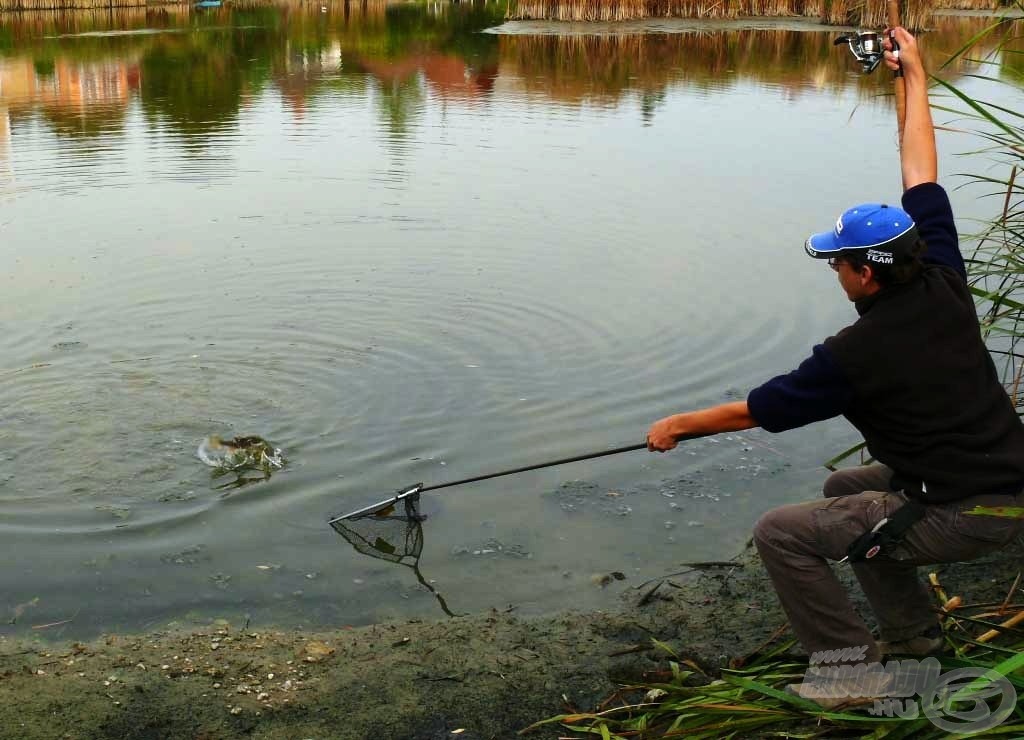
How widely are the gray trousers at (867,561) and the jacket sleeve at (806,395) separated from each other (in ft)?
1.28

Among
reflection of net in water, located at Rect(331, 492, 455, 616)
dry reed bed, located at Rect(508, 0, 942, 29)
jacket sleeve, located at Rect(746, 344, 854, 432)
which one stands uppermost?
dry reed bed, located at Rect(508, 0, 942, 29)

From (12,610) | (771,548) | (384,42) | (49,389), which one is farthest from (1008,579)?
(384,42)

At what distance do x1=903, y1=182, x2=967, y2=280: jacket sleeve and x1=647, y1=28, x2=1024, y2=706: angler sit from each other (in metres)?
0.02

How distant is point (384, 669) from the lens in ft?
14.9

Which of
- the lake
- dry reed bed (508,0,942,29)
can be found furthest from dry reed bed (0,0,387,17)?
the lake

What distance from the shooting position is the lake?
5797mm

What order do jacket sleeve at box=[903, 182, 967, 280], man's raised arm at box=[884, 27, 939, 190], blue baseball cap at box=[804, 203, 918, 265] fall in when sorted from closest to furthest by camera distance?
blue baseball cap at box=[804, 203, 918, 265], jacket sleeve at box=[903, 182, 967, 280], man's raised arm at box=[884, 27, 939, 190]

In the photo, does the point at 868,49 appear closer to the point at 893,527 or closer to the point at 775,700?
the point at 893,527

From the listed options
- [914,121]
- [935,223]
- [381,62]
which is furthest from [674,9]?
[935,223]

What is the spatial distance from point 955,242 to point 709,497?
2651 millimetres

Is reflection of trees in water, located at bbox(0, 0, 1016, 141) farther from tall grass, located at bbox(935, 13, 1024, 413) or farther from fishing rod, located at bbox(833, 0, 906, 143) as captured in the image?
fishing rod, located at bbox(833, 0, 906, 143)

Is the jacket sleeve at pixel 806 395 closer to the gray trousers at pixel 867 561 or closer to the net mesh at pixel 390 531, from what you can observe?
the gray trousers at pixel 867 561

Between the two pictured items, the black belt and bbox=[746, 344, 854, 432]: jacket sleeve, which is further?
the black belt

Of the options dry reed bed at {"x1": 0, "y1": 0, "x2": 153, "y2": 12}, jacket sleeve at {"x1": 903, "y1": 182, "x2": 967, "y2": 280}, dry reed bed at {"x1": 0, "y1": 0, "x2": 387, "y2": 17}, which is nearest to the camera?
jacket sleeve at {"x1": 903, "y1": 182, "x2": 967, "y2": 280}
